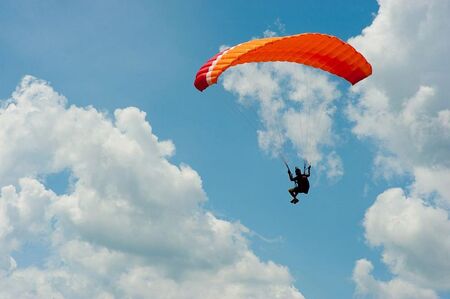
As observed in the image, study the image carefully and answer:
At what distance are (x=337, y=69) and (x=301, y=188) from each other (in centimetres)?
733

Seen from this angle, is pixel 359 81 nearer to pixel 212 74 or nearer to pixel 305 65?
pixel 305 65

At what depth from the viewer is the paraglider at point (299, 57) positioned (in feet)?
108

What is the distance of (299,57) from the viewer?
3775cm

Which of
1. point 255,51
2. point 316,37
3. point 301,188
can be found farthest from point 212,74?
point 301,188

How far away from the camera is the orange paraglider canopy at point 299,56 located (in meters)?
32.8

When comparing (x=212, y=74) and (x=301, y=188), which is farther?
(x=301, y=188)

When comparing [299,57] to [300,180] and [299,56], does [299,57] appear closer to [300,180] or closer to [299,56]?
[299,56]

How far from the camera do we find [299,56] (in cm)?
3762

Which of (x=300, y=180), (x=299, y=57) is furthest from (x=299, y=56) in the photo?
(x=300, y=180)

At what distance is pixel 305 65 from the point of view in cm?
3862

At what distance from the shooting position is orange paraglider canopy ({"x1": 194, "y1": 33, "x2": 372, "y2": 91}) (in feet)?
108

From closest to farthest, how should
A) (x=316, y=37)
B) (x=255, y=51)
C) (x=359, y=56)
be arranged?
1. (x=255, y=51)
2. (x=316, y=37)
3. (x=359, y=56)

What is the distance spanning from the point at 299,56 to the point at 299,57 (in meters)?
0.13

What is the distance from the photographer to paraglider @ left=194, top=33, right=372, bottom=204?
32875 millimetres
